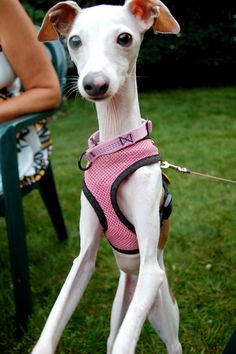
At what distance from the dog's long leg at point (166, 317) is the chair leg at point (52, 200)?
4.07ft

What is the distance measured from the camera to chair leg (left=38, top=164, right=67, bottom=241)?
2672mm

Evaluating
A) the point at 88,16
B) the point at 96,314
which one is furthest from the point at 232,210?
the point at 88,16

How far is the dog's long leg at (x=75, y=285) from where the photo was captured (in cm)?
120

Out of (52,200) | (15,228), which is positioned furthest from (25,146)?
(52,200)

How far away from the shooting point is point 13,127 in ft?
6.16

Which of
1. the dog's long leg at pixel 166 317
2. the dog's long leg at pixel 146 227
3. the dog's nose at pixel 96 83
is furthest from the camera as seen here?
the dog's long leg at pixel 166 317

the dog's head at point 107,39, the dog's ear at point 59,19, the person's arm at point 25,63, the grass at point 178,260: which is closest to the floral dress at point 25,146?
the person's arm at point 25,63

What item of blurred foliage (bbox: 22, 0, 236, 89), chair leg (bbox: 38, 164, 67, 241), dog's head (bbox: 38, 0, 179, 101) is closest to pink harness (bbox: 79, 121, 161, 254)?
dog's head (bbox: 38, 0, 179, 101)

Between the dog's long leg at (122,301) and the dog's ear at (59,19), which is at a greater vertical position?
the dog's ear at (59,19)

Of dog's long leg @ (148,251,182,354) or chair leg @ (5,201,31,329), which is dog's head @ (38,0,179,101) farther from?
chair leg @ (5,201,31,329)

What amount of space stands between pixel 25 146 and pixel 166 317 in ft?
3.49

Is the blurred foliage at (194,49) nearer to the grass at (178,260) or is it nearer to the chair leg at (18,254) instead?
the grass at (178,260)

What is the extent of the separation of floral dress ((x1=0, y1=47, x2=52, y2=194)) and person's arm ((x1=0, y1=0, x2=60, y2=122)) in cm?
7

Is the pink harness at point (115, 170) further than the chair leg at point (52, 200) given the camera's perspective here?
No
